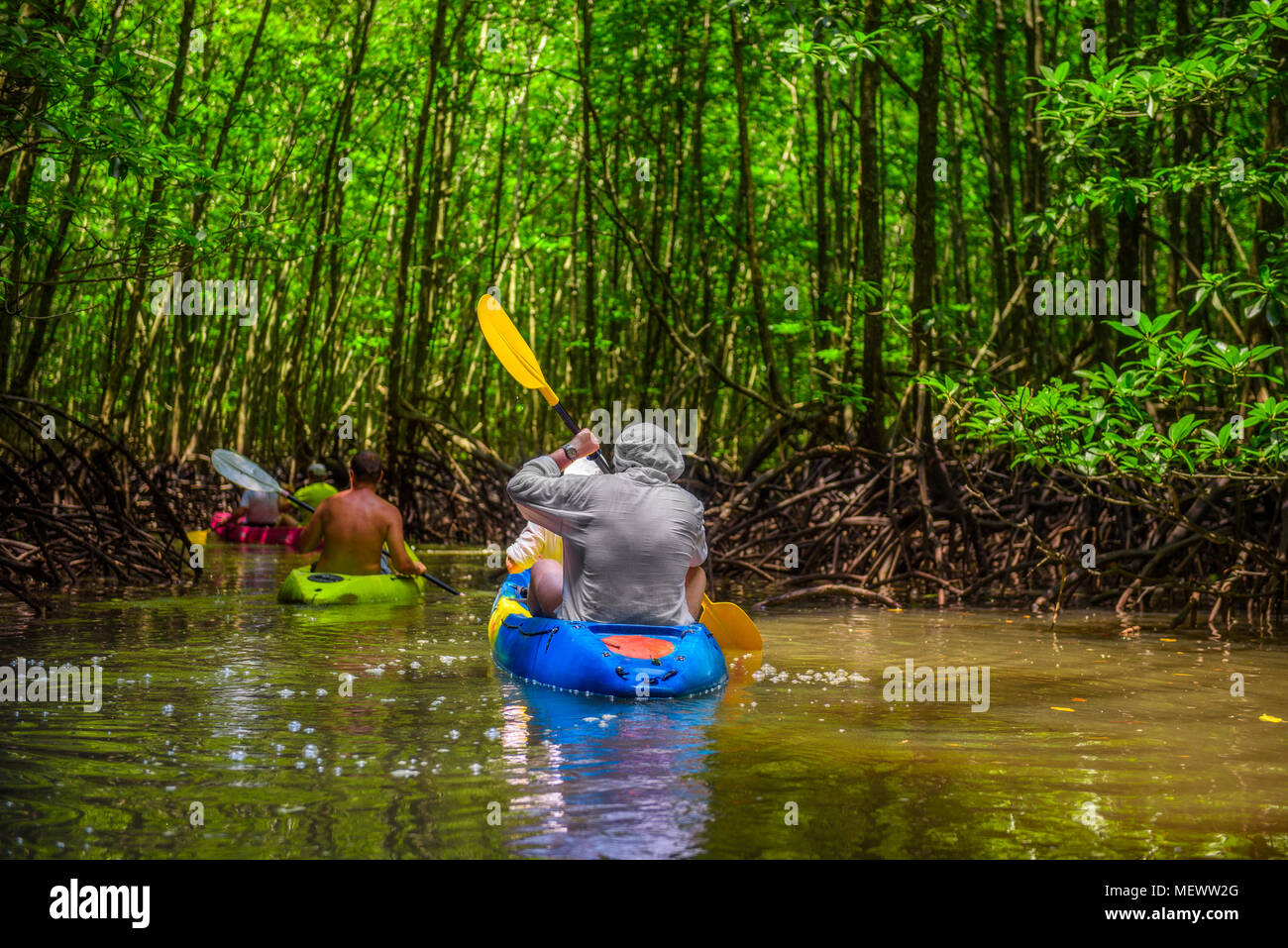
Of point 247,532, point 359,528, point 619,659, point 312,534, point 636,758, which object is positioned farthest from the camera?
point 247,532

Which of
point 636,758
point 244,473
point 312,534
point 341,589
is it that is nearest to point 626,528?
point 636,758

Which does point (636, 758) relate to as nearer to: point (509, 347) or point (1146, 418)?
point (509, 347)

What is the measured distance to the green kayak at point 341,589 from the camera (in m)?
8.94

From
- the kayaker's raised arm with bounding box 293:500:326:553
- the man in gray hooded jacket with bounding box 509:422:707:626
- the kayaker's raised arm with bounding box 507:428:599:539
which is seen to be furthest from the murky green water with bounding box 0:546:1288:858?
the kayaker's raised arm with bounding box 293:500:326:553

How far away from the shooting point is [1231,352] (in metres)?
5.71

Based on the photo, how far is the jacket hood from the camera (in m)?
5.74

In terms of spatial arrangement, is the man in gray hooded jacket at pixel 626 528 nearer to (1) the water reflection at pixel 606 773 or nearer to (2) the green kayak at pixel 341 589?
(1) the water reflection at pixel 606 773

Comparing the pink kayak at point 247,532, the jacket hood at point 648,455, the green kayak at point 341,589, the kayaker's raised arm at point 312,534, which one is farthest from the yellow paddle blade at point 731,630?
the pink kayak at point 247,532

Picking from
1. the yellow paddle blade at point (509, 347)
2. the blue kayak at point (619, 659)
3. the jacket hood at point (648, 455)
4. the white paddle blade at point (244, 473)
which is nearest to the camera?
the blue kayak at point (619, 659)

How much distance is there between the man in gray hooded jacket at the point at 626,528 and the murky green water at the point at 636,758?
0.48m

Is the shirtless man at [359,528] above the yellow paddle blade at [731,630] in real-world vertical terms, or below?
above

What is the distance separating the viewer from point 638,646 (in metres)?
5.44

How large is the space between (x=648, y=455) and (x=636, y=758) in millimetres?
1830

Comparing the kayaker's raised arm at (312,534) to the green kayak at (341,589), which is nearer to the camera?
the green kayak at (341,589)
